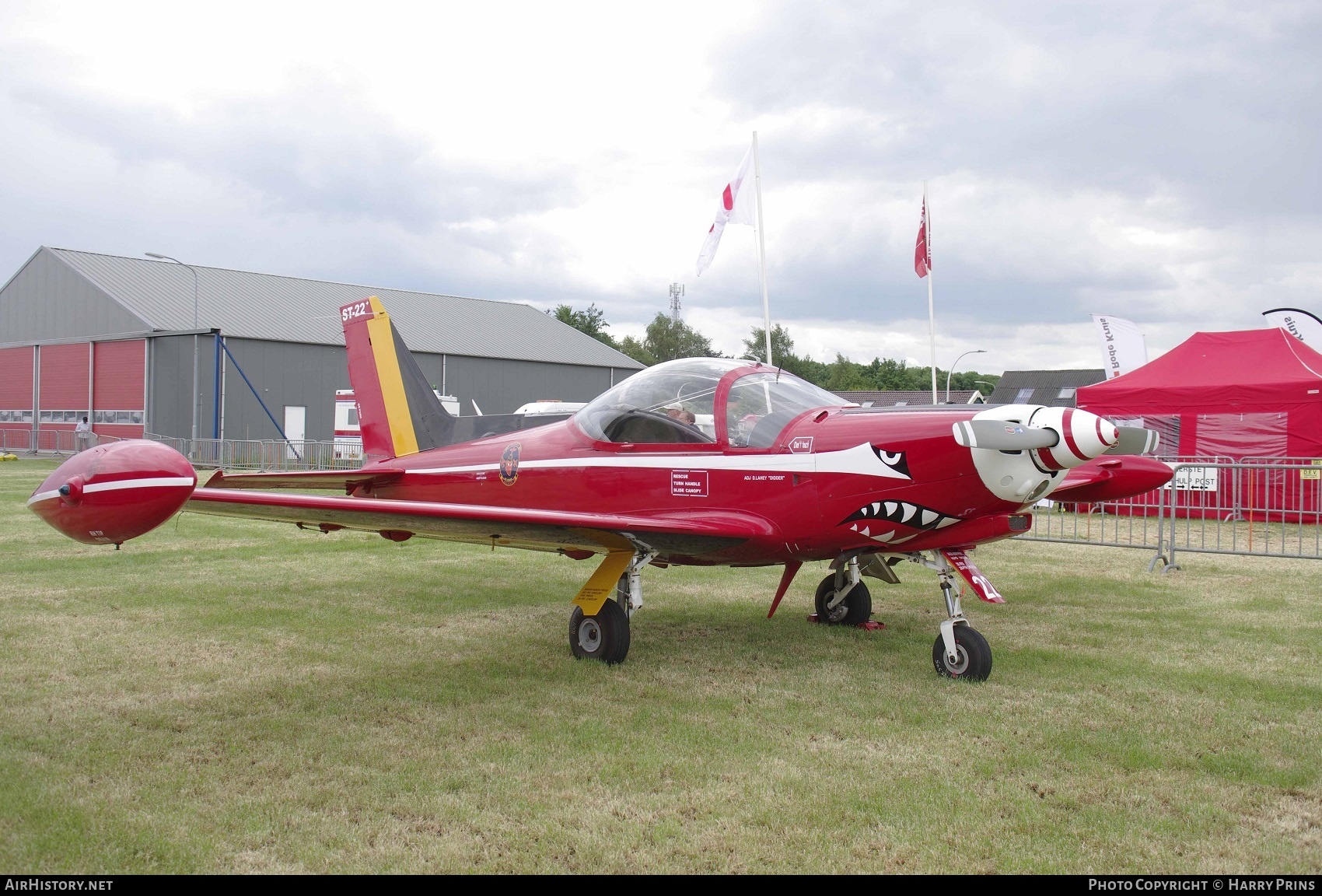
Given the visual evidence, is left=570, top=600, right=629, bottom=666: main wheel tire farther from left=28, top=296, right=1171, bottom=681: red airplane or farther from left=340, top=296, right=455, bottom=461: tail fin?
left=340, top=296, right=455, bottom=461: tail fin

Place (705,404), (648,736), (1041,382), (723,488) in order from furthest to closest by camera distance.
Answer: (1041,382)
(705,404)
(723,488)
(648,736)

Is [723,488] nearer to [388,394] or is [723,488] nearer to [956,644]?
[956,644]

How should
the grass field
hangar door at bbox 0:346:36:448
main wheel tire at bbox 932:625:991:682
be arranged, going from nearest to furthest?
the grass field → main wheel tire at bbox 932:625:991:682 → hangar door at bbox 0:346:36:448

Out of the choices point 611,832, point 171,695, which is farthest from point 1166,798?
point 171,695

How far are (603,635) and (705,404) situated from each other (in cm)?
163

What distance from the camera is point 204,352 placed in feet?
110

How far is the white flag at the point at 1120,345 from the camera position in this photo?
2264 cm

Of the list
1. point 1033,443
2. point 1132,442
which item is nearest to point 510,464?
point 1033,443

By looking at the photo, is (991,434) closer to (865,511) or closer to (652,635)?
(865,511)

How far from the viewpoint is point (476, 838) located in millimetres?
3266

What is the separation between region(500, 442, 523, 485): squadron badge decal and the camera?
6.79 m

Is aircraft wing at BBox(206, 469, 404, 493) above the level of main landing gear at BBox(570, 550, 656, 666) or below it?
above

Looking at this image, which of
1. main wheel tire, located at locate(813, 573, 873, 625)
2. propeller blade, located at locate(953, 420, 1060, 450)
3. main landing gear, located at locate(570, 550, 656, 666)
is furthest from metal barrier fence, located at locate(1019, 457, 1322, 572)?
main landing gear, located at locate(570, 550, 656, 666)

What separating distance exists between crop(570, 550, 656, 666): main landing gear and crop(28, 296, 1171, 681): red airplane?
1cm
